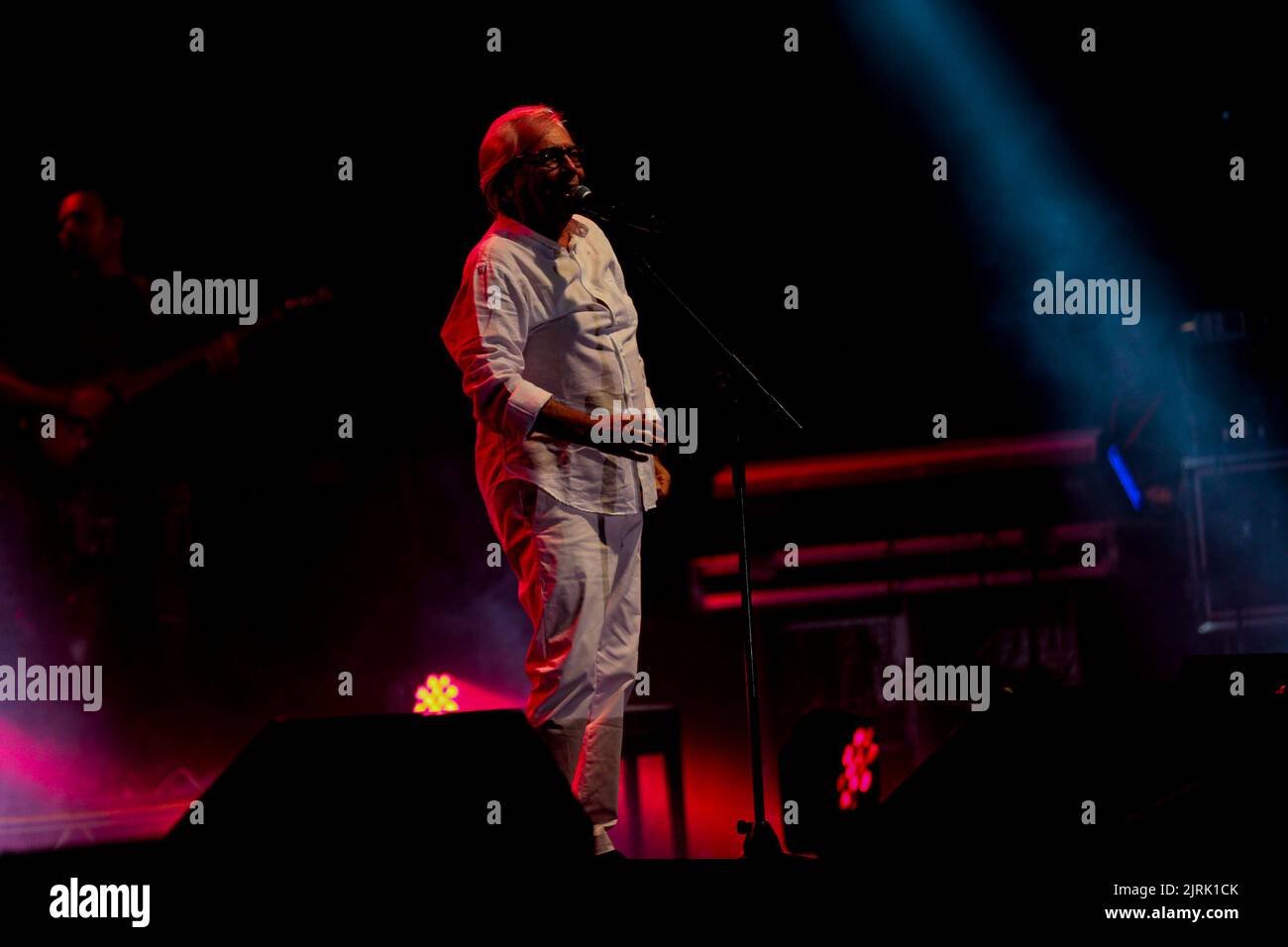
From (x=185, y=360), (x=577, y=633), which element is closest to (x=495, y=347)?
(x=577, y=633)

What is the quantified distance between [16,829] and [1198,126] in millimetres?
5775

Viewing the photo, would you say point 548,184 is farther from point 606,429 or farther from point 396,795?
point 396,795

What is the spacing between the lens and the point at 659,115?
5449 millimetres

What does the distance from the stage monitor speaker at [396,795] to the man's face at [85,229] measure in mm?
3732

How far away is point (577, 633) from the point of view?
2.87 metres

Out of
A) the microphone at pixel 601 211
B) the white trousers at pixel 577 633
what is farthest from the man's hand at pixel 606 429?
the microphone at pixel 601 211

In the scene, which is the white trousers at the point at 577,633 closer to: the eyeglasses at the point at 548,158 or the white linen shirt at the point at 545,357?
the white linen shirt at the point at 545,357

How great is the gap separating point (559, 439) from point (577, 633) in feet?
1.45

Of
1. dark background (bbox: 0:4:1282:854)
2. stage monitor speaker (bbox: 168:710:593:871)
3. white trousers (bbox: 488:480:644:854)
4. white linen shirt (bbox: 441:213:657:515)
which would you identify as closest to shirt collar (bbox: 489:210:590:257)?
white linen shirt (bbox: 441:213:657:515)

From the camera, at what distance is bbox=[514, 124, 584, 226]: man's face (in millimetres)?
2984

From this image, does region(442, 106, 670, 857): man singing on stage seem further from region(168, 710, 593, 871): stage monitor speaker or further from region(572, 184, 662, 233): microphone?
region(168, 710, 593, 871): stage monitor speaker

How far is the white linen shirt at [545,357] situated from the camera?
2867mm
